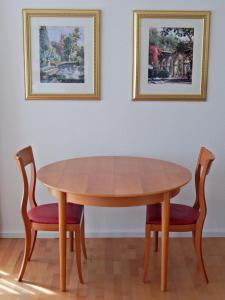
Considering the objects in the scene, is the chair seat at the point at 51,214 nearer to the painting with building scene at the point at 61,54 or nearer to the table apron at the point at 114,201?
the table apron at the point at 114,201

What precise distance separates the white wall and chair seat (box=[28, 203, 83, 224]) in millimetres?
609

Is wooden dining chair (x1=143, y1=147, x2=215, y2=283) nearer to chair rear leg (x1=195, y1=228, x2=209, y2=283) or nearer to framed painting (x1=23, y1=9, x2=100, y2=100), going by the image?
chair rear leg (x1=195, y1=228, x2=209, y2=283)

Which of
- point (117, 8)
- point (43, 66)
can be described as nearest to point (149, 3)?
point (117, 8)

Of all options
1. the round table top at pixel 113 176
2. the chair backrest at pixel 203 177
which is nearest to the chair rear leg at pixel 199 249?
the chair backrest at pixel 203 177

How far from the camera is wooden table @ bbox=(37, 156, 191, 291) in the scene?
2.34 meters

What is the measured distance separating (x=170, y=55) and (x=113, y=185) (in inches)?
51.5

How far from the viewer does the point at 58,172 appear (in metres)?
2.72

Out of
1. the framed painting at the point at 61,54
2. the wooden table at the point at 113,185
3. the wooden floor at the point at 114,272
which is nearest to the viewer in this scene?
the wooden table at the point at 113,185

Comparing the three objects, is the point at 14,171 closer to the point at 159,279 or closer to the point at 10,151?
the point at 10,151

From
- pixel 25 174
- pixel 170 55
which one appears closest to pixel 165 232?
pixel 25 174

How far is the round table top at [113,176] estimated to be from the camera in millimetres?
2340

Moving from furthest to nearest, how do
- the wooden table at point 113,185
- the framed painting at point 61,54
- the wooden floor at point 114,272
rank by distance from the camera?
1. the framed painting at point 61,54
2. the wooden floor at point 114,272
3. the wooden table at point 113,185

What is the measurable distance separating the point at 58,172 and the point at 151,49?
4.11 ft

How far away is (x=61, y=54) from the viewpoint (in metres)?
3.15
